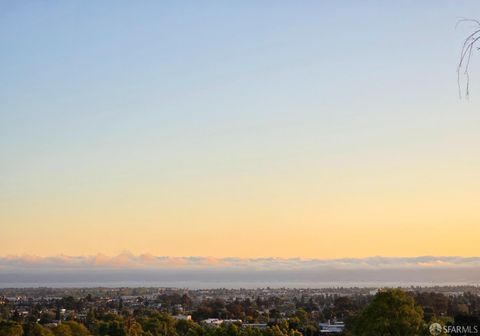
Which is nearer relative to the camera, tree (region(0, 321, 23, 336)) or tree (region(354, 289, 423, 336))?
tree (region(354, 289, 423, 336))

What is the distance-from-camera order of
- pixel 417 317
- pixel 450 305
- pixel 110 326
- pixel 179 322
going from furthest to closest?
pixel 450 305 < pixel 179 322 < pixel 110 326 < pixel 417 317

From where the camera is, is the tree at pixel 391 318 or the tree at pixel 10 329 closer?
the tree at pixel 391 318

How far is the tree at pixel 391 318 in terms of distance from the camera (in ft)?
113

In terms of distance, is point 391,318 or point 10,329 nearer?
point 391,318

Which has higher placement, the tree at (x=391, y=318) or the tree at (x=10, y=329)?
the tree at (x=391, y=318)

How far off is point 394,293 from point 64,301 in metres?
101

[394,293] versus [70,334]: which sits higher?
[394,293]

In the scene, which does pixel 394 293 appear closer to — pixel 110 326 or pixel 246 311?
pixel 110 326

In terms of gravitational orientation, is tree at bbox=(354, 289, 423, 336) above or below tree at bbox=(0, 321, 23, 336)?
above

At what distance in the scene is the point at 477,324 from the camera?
44281mm

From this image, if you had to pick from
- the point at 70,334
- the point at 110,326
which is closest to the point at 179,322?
the point at 110,326

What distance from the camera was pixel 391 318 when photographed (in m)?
34.8

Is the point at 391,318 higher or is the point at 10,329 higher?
the point at 391,318

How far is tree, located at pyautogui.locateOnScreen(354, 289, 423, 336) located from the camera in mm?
34312
